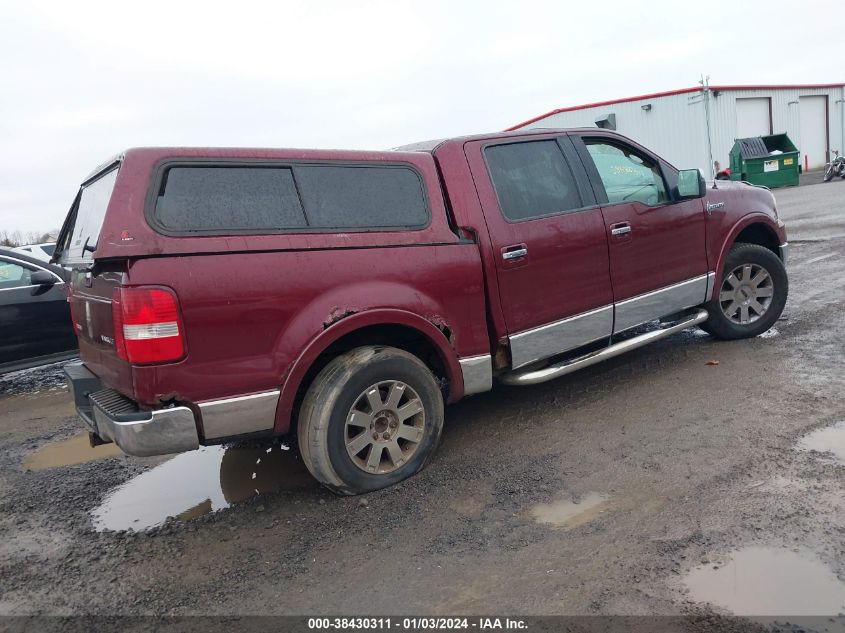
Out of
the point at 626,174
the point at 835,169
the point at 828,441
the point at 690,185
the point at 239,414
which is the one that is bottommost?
the point at 828,441

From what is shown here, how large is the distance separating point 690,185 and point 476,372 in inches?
94.0

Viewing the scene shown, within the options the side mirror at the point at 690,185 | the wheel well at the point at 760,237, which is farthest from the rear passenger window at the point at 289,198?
the wheel well at the point at 760,237

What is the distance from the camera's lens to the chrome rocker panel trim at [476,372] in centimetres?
394

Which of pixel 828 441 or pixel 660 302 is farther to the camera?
pixel 660 302

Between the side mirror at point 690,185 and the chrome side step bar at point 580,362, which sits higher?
the side mirror at point 690,185

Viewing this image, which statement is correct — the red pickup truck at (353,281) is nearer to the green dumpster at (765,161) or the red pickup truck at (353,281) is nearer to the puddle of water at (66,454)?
the puddle of water at (66,454)

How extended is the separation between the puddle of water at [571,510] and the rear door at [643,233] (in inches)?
68.0

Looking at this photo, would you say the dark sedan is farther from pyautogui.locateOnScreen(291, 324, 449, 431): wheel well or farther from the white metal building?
the white metal building

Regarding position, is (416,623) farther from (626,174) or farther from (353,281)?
(626,174)

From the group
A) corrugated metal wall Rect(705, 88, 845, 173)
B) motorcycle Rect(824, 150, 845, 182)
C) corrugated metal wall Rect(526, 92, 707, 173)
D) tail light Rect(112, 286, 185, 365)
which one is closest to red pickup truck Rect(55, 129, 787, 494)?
tail light Rect(112, 286, 185, 365)

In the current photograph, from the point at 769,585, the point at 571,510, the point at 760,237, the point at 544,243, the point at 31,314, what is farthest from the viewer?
the point at 31,314

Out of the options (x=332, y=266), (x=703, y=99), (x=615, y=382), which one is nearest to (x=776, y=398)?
(x=615, y=382)

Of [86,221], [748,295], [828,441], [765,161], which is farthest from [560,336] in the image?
[765,161]

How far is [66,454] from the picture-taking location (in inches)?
190
